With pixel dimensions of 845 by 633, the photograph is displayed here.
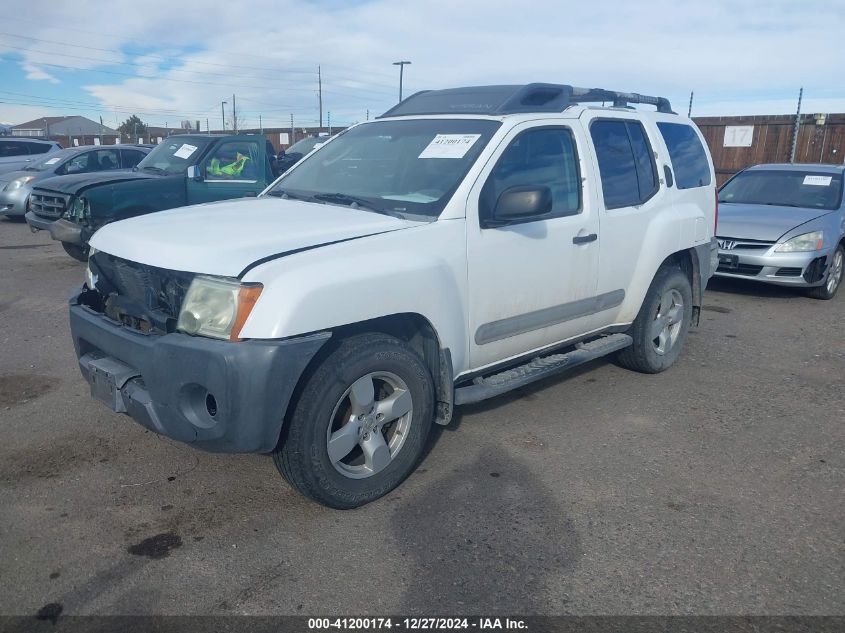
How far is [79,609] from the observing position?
260 centimetres

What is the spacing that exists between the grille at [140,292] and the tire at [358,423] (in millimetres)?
719

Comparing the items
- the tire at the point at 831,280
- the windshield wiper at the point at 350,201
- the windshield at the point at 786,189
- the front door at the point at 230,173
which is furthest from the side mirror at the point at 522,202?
the windshield at the point at 786,189

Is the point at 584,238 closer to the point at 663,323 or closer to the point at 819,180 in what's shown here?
the point at 663,323

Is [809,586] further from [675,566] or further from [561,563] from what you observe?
[561,563]

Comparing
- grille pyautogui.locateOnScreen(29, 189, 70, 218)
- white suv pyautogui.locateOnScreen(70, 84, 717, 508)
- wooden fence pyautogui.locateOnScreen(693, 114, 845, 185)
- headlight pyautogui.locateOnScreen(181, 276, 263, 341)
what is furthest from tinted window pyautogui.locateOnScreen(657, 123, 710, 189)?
wooden fence pyautogui.locateOnScreen(693, 114, 845, 185)

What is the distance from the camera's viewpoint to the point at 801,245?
25.7 ft

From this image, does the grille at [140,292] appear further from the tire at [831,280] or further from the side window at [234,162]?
the tire at [831,280]

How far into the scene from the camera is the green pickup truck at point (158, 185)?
810 cm

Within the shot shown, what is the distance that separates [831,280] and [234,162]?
7706 mm

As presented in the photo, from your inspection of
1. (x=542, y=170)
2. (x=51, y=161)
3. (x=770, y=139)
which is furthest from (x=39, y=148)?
(x=770, y=139)

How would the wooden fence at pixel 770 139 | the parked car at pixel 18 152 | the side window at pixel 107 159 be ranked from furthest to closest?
the wooden fence at pixel 770 139, the parked car at pixel 18 152, the side window at pixel 107 159

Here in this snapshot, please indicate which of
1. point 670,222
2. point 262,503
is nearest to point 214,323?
point 262,503

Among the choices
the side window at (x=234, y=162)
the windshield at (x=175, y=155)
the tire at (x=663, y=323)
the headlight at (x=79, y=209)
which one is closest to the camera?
the tire at (x=663, y=323)

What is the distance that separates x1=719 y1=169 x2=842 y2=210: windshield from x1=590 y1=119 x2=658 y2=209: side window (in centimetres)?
489
